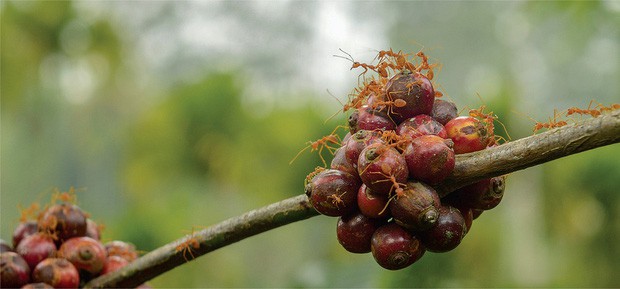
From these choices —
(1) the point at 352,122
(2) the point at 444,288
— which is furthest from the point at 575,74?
(1) the point at 352,122

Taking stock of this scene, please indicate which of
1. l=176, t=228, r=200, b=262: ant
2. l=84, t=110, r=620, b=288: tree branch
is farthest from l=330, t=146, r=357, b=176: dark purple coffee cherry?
l=176, t=228, r=200, b=262: ant

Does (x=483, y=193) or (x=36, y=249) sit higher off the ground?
(x=36, y=249)

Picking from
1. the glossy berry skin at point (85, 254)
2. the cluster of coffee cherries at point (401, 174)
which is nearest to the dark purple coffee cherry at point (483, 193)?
the cluster of coffee cherries at point (401, 174)

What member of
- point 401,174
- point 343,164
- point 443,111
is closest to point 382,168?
point 401,174

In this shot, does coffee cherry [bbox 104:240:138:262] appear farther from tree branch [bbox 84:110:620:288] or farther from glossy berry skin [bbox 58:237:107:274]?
tree branch [bbox 84:110:620:288]

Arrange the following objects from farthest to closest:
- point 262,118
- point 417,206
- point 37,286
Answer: point 262,118, point 37,286, point 417,206

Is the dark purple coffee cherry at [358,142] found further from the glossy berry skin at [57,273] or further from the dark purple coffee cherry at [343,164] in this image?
the glossy berry skin at [57,273]

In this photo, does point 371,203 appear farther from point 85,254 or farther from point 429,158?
point 85,254

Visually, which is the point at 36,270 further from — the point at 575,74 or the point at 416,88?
the point at 575,74
